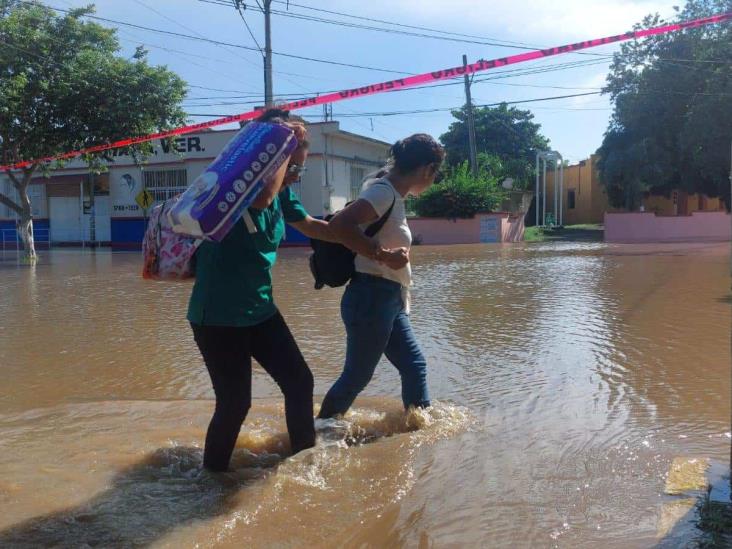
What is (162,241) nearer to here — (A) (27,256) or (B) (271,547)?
(B) (271,547)

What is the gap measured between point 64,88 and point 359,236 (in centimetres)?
1696

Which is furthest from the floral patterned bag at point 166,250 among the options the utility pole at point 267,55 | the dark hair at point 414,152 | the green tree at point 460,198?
the green tree at point 460,198

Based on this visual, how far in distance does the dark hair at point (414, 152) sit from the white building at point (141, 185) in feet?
73.8

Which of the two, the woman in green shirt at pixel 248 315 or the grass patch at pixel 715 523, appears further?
the woman in green shirt at pixel 248 315

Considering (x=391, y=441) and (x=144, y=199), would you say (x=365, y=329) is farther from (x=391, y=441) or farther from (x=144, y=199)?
(x=144, y=199)

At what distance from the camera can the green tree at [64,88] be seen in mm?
16984

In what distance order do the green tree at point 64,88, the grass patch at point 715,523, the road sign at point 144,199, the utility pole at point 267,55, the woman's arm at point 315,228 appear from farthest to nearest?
the road sign at point 144,199 → the utility pole at point 267,55 → the green tree at point 64,88 → the woman's arm at point 315,228 → the grass patch at point 715,523

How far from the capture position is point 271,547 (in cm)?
219

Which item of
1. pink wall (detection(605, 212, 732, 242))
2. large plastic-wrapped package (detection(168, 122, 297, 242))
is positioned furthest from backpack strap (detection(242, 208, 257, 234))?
pink wall (detection(605, 212, 732, 242))

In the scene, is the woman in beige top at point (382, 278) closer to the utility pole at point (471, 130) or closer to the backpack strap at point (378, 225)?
the backpack strap at point (378, 225)

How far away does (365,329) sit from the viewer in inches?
117

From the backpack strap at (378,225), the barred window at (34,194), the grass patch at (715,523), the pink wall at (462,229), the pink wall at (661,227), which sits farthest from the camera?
the barred window at (34,194)

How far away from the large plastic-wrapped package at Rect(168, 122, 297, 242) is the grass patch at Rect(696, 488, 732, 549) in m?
1.81

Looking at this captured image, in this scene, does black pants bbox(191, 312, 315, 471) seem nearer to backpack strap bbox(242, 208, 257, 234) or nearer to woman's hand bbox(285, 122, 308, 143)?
backpack strap bbox(242, 208, 257, 234)
